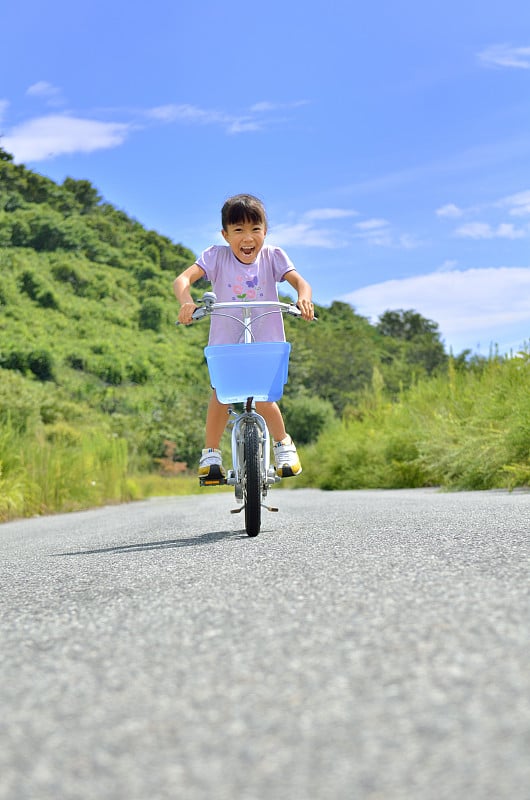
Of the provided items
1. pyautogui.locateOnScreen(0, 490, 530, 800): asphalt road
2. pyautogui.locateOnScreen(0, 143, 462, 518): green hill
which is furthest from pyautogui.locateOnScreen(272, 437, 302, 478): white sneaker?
pyautogui.locateOnScreen(0, 143, 462, 518): green hill

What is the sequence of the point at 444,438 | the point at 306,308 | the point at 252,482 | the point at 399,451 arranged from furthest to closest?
the point at 399,451
the point at 444,438
the point at 306,308
the point at 252,482

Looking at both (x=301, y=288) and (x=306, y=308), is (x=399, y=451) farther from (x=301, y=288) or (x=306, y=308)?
(x=306, y=308)

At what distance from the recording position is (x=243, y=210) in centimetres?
495

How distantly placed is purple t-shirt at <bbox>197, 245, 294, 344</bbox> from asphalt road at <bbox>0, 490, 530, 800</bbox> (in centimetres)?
201

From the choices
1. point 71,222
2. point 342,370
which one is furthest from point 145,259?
point 342,370

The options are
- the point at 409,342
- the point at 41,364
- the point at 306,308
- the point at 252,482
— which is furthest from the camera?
the point at 409,342

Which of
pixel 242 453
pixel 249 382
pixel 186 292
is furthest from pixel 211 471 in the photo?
pixel 186 292

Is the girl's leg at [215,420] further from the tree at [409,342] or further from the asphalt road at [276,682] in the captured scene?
the tree at [409,342]

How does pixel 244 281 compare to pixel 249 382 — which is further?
pixel 244 281

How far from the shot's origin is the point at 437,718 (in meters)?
1.39

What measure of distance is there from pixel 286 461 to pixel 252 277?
3.61ft

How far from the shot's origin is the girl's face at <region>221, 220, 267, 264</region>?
196 inches

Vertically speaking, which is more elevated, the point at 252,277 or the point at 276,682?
the point at 252,277

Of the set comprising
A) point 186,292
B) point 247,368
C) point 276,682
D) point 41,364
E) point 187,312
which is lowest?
point 276,682
